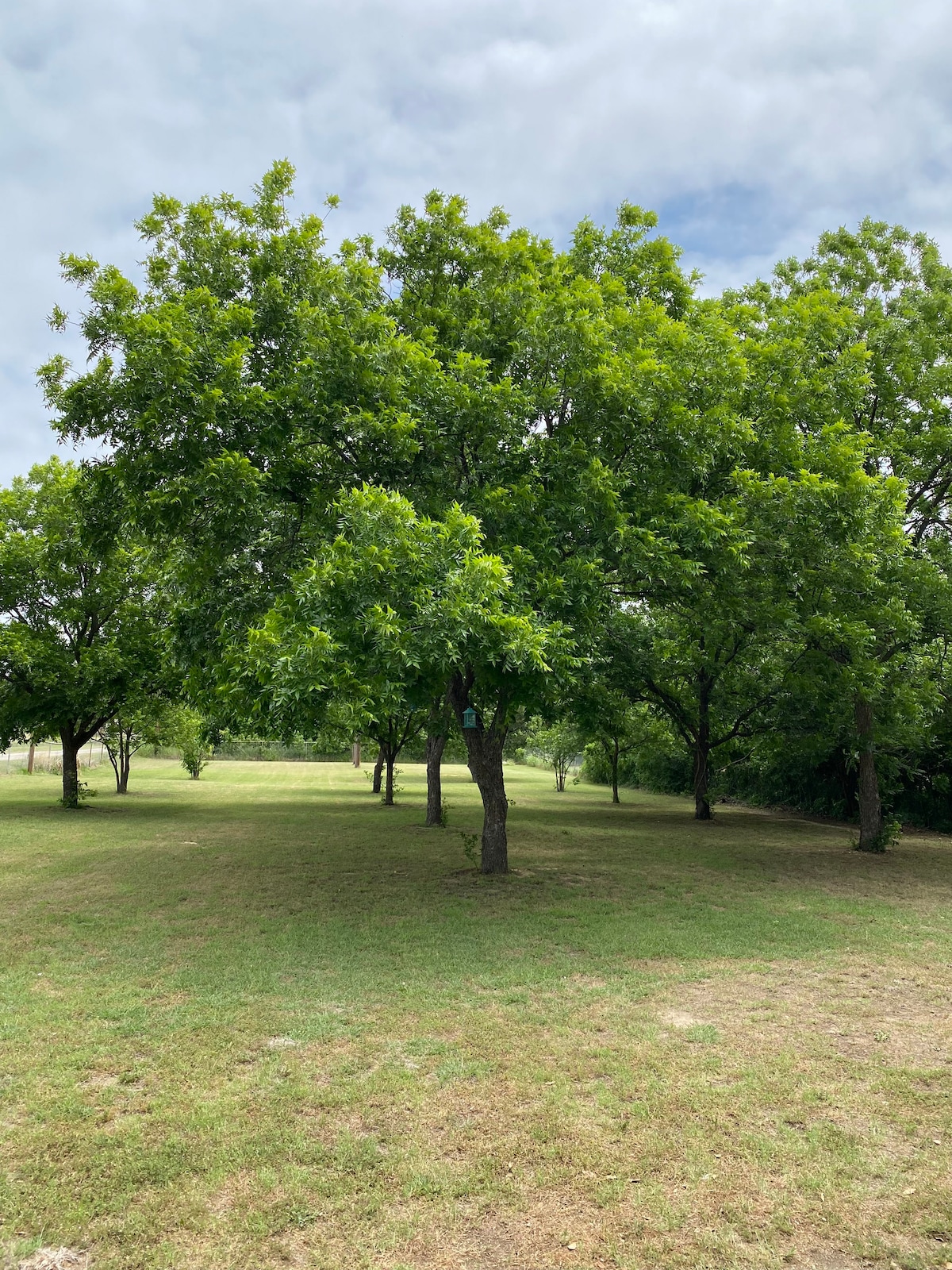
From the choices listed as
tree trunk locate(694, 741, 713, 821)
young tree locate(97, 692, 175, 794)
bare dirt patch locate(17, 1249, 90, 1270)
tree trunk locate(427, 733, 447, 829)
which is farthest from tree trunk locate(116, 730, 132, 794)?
bare dirt patch locate(17, 1249, 90, 1270)

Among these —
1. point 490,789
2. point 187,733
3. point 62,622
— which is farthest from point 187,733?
point 490,789

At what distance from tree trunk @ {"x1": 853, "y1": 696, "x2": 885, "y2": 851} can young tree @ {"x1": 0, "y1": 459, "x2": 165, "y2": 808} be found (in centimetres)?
1637

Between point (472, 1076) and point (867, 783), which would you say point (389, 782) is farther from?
point (472, 1076)

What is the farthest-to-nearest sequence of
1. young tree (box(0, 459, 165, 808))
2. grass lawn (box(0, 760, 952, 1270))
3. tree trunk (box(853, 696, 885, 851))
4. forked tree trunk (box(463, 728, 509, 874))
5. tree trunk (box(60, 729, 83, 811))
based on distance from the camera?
1. tree trunk (box(60, 729, 83, 811))
2. young tree (box(0, 459, 165, 808))
3. tree trunk (box(853, 696, 885, 851))
4. forked tree trunk (box(463, 728, 509, 874))
5. grass lawn (box(0, 760, 952, 1270))

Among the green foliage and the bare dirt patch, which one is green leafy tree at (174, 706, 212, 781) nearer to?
the green foliage

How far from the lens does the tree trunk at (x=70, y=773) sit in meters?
22.5

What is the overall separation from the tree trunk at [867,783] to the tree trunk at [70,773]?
67.0 feet

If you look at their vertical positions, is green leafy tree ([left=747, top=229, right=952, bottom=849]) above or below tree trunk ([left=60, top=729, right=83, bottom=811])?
above

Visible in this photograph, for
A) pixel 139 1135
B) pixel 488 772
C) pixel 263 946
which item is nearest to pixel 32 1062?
pixel 139 1135

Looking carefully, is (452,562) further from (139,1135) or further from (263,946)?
(139,1135)

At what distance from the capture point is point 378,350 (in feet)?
29.6

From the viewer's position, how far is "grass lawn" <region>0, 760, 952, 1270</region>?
3.32 metres

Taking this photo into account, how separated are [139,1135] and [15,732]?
20991 mm

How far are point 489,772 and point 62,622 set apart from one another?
1555 cm
